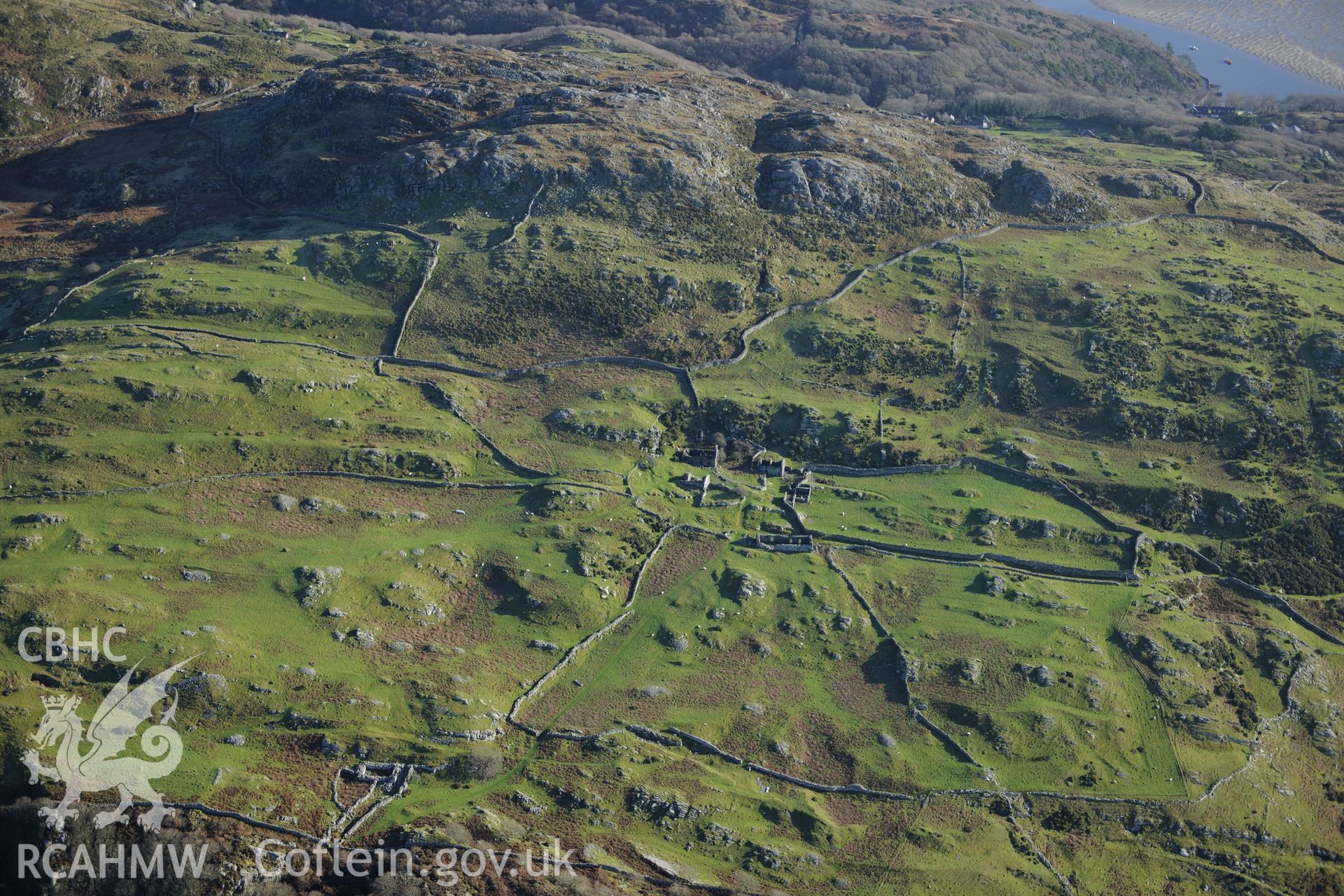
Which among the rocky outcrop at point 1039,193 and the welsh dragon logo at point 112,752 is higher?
the rocky outcrop at point 1039,193

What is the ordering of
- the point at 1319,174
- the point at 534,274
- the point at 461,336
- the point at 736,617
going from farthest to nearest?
1. the point at 1319,174
2. the point at 534,274
3. the point at 461,336
4. the point at 736,617

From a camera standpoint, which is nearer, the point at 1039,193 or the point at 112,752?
the point at 112,752

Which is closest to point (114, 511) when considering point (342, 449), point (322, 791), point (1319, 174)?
point (342, 449)

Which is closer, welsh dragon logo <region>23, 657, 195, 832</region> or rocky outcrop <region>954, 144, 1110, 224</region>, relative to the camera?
welsh dragon logo <region>23, 657, 195, 832</region>

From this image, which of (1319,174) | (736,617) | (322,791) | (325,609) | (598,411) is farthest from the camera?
(1319,174)

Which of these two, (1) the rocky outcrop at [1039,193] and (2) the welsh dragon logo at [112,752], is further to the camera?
(1) the rocky outcrop at [1039,193]

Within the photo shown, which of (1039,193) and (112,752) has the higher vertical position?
(1039,193)

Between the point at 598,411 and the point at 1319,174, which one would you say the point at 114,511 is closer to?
Result: the point at 598,411

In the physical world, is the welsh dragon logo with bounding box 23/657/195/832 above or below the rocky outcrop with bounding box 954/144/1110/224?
below
